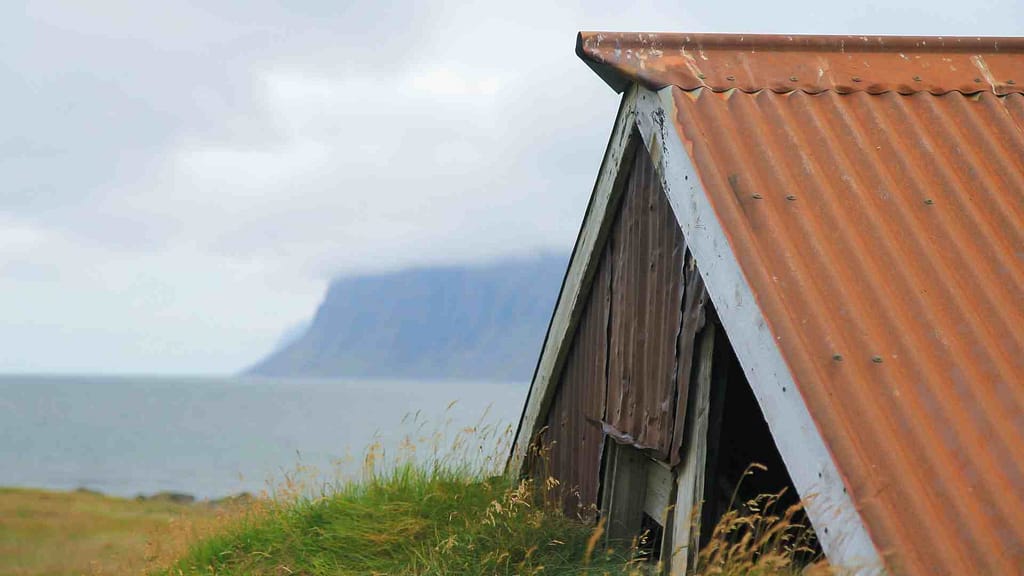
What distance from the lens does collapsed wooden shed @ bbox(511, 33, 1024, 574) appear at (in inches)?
97.7

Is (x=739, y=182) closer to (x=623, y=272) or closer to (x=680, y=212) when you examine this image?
(x=680, y=212)

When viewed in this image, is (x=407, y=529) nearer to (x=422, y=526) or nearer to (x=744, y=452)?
(x=422, y=526)

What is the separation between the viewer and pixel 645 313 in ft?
14.6

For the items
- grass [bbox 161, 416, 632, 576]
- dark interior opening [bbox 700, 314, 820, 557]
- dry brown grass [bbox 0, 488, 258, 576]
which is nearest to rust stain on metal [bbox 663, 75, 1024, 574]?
dark interior opening [bbox 700, 314, 820, 557]

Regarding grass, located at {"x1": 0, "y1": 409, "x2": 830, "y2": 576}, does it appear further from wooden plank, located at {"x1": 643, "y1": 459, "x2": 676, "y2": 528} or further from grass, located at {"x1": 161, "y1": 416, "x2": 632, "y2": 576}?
wooden plank, located at {"x1": 643, "y1": 459, "x2": 676, "y2": 528}

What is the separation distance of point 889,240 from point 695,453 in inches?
46.4

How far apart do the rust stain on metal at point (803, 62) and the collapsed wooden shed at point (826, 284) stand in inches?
0.4

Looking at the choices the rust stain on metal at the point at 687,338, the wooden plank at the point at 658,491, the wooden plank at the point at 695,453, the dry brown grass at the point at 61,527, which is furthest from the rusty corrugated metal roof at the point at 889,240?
the dry brown grass at the point at 61,527

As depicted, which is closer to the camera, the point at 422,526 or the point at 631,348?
the point at 631,348

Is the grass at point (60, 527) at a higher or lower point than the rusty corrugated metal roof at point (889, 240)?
lower

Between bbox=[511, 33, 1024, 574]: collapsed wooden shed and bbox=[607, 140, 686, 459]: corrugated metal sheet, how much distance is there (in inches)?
0.6

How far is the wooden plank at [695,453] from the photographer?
3746mm

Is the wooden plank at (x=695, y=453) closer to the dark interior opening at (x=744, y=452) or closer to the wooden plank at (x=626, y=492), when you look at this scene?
the wooden plank at (x=626, y=492)

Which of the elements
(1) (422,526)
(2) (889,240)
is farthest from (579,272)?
(2) (889,240)
